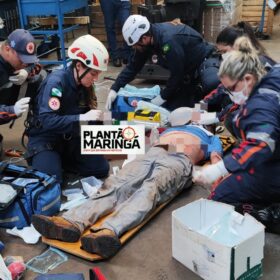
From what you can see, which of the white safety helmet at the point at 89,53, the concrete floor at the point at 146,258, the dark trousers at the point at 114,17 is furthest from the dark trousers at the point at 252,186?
the dark trousers at the point at 114,17

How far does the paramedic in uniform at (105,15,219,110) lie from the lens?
3.77m

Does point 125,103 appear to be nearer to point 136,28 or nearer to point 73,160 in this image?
point 136,28

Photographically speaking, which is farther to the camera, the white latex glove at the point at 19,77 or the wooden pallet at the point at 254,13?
the wooden pallet at the point at 254,13

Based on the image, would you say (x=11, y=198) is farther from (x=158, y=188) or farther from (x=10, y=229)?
(x=158, y=188)

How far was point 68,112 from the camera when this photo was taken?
3127mm

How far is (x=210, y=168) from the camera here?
230 cm

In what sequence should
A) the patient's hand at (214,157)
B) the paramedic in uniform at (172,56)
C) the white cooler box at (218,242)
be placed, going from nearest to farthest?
the white cooler box at (218,242) < the patient's hand at (214,157) < the paramedic in uniform at (172,56)

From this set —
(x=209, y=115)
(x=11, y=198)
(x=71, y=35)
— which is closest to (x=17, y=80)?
(x=11, y=198)

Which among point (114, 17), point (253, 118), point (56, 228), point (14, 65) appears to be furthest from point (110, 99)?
point (114, 17)

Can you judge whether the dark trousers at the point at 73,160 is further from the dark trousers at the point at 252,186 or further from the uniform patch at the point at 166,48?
the uniform patch at the point at 166,48

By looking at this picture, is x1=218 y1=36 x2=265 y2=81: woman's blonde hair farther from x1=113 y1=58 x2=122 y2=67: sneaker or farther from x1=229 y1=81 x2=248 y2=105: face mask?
x1=113 y1=58 x2=122 y2=67: sneaker

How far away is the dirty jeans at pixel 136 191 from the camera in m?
2.47

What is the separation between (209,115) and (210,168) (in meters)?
1.27

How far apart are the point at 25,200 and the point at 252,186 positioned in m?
1.38
